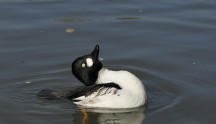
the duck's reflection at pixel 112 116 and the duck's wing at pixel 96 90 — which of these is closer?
the duck's reflection at pixel 112 116

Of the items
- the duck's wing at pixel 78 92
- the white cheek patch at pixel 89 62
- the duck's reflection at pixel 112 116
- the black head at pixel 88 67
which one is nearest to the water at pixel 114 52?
the duck's reflection at pixel 112 116

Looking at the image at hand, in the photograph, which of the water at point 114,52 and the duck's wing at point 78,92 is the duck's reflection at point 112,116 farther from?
the duck's wing at point 78,92

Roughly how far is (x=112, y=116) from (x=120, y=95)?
13.6 inches

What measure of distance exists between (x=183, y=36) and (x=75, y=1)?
347 cm

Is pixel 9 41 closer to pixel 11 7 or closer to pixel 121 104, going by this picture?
pixel 11 7

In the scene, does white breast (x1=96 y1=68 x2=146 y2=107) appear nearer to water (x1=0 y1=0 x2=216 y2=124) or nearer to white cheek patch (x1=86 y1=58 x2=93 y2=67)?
water (x1=0 y1=0 x2=216 y2=124)

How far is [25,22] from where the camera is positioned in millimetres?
12898

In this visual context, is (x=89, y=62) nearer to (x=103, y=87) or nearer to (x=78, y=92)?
(x=103, y=87)

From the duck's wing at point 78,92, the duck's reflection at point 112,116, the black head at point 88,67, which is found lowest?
the duck's reflection at point 112,116

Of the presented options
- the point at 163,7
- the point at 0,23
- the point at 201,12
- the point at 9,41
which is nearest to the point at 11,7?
the point at 0,23

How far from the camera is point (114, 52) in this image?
11383 millimetres

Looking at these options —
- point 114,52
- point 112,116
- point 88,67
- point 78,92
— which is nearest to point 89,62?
point 88,67

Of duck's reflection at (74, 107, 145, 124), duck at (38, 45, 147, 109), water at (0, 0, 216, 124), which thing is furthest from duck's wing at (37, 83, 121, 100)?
duck's reflection at (74, 107, 145, 124)

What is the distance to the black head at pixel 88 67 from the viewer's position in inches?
353
